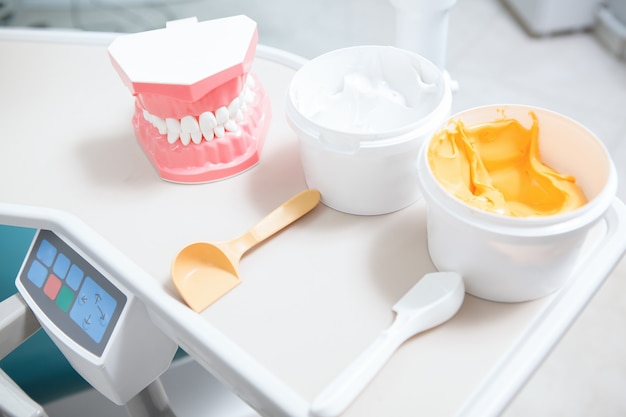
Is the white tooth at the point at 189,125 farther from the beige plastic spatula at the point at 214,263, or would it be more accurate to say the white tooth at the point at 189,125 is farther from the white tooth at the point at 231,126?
the beige plastic spatula at the point at 214,263

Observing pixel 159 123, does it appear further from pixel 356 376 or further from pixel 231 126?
pixel 356 376

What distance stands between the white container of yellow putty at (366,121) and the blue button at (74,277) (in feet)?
0.96

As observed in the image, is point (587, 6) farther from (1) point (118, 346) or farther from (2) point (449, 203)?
(1) point (118, 346)

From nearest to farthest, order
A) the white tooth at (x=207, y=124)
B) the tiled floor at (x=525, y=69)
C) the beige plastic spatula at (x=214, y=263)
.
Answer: the beige plastic spatula at (x=214, y=263), the white tooth at (x=207, y=124), the tiled floor at (x=525, y=69)

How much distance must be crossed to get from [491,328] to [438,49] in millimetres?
425

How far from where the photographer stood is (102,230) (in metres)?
0.75

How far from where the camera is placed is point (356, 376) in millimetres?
566

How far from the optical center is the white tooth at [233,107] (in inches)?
31.2

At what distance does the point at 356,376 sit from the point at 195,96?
0.36 meters

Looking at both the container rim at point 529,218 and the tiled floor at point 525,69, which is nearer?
the container rim at point 529,218

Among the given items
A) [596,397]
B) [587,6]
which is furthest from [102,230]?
[587,6]

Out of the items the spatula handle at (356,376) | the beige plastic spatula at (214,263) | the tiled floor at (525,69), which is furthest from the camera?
the tiled floor at (525,69)

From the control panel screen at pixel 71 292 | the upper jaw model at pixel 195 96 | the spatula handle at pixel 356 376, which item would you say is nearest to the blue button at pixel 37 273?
the control panel screen at pixel 71 292

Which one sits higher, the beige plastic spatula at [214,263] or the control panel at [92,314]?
the beige plastic spatula at [214,263]
